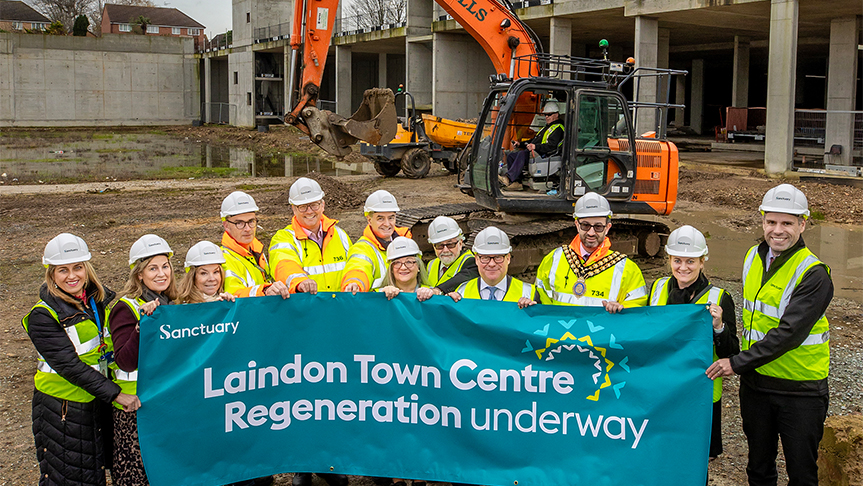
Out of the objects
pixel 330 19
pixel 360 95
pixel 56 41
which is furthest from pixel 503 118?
pixel 56 41

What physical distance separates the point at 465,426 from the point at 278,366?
1249 millimetres

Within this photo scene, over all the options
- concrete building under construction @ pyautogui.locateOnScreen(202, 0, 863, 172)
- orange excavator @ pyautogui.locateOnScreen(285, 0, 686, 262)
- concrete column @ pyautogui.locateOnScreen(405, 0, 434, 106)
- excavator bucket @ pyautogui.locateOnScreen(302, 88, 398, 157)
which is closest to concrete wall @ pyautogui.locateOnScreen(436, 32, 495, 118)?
concrete building under construction @ pyautogui.locateOnScreen(202, 0, 863, 172)

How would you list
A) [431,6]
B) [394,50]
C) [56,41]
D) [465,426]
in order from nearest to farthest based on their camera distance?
[465,426], [431,6], [394,50], [56,41]

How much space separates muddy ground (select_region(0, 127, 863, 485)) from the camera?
6.63 m

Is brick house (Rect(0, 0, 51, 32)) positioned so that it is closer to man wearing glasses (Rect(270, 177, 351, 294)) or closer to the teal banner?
man wearing glasses (Rect(270, 177, 351, 294))

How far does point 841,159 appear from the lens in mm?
22062

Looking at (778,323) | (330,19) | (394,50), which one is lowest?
(778,323)

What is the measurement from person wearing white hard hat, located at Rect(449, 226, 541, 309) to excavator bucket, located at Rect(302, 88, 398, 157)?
10104mm

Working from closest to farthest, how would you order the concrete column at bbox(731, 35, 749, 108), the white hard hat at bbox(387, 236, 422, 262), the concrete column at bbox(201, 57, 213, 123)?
the white hard hat at bbox(387, 236, 422, 262)
the concrete column at bbox(731, 35, 749, 108)
the concrete column at bbox(201, 57, 213, 123)

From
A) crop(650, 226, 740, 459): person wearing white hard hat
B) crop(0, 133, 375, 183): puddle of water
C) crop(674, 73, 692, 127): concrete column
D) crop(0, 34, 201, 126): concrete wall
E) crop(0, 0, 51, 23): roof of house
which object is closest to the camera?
crop(650, 226, 740, 459): person wearing white hard hat

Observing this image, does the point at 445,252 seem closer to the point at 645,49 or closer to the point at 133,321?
the point at 133,321

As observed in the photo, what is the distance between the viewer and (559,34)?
93.4ft

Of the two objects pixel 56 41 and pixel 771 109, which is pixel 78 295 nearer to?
pixel 771 109

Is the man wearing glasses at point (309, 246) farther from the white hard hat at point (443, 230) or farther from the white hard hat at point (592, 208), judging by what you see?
the white hard hat at point (592, 208)
